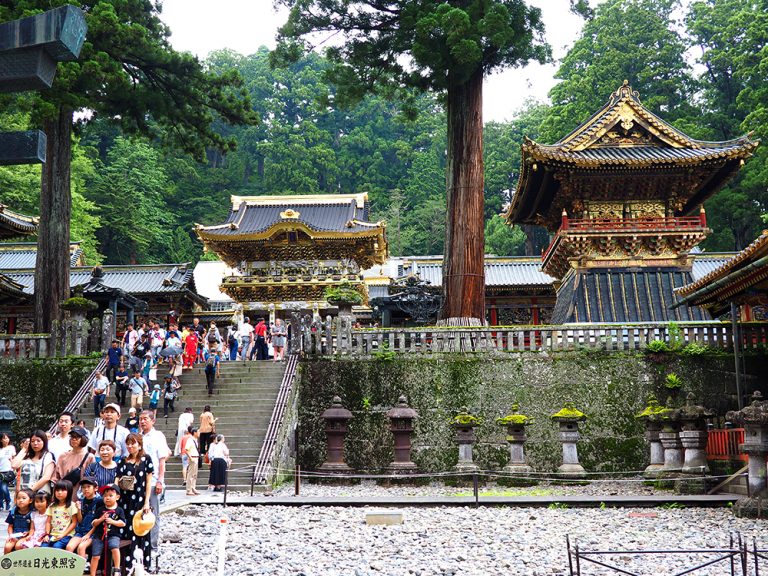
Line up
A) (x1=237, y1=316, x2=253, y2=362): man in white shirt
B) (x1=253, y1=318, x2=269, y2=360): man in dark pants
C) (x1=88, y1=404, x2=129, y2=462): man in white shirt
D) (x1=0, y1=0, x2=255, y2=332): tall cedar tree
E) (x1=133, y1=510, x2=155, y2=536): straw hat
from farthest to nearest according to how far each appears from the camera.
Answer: (x1=237, y1=316, x2=253, y2=362): man in white shirt, (x1=253, y1=318, x2=269, y2=360): man in dark pants, (x1=0, y1=0, x2=255, y2=332): tall cedar tree, (x1=88, y1=404, x2=129, y2=462): man in white shirt, (x1=133, y1=510, x2=155, y2=536): straw hat

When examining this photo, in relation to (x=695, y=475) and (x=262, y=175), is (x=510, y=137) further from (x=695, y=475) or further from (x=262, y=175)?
(x=695, y=475)

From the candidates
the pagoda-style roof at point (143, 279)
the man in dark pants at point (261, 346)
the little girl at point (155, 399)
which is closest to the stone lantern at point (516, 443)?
the man in dark pants at point (261, 346)

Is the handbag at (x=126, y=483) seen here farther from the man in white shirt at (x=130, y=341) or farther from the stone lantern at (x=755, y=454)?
the man in white shirt at (x=130, y=341)

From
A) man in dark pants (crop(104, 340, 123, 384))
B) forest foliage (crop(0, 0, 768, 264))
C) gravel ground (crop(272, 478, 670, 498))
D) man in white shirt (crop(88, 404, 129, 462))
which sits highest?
forest foliage (crop(0, 0, 768, 264))

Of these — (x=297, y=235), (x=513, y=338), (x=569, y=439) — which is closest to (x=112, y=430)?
(x=569, y=439)

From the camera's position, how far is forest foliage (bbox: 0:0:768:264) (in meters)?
42.7

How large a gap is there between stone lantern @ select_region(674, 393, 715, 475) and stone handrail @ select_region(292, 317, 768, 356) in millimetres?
3781

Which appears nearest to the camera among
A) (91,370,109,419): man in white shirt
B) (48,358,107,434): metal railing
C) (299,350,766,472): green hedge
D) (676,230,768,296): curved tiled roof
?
(676,230,768,296): curved tiled roof

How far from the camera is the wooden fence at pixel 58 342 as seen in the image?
2077 centimetres

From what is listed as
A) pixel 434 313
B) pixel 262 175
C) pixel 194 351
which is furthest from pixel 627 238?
pixel 262 175

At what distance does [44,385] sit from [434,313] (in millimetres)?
12470

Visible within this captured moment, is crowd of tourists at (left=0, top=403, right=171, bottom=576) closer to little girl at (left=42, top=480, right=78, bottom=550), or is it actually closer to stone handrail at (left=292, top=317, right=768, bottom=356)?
little girl at (left=42, top=480, right=78, bottom=550)

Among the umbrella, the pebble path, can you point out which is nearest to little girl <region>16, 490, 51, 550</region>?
the pebble path

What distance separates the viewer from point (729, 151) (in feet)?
80.0
